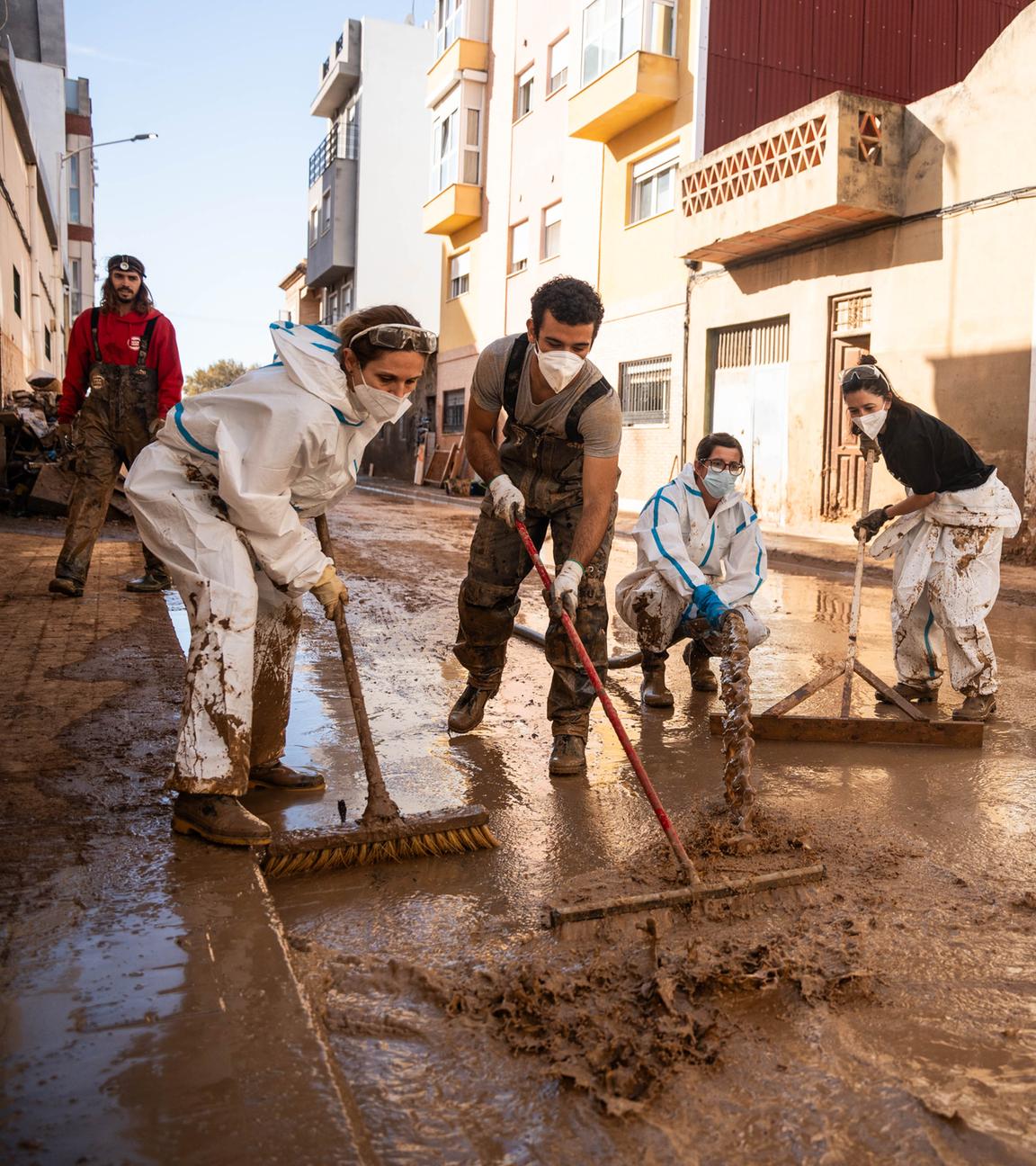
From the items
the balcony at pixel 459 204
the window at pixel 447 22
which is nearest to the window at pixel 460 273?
the balcony at pixel 459 204

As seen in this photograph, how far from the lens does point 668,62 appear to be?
57.8 feet

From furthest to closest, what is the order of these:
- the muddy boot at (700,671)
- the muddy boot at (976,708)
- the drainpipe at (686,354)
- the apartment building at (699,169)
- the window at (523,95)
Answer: the window at (523,95)
the drainpipe at (686,354)
the apartment building at (699,169)
the muddy boot at (700,671)
the muddy boot at (976,708)

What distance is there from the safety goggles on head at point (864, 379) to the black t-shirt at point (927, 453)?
0.15m

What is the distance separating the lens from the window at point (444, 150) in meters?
27.3

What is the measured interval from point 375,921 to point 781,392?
14.0 m

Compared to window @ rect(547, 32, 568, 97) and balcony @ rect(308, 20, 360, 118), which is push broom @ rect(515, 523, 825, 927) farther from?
balcony @ rect(308, 20, 360, 118)

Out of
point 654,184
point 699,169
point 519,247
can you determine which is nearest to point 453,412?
point 519,247

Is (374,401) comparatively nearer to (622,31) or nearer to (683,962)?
(683,962)

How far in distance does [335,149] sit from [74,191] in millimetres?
15926

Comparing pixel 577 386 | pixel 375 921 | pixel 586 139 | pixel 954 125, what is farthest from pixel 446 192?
pixel 375 921

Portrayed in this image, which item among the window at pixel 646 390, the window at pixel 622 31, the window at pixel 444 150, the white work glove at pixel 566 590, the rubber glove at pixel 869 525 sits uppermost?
the window at pixel 444 150

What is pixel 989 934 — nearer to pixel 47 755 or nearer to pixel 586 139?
pixel 47 755

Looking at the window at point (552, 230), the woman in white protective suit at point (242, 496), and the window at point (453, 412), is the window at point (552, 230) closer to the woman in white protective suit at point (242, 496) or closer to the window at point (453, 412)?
the window at point (453, 412)

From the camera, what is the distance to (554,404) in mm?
4039
